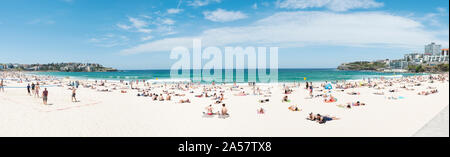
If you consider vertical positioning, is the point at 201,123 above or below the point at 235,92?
below

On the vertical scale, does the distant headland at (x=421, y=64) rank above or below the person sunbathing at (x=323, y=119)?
above

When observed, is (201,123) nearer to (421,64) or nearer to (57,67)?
(421,64)

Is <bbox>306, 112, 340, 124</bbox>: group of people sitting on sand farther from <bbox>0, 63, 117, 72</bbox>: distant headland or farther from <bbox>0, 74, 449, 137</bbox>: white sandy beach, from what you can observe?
<bbox>0, 63, 117, 72</bbox>: distant headland

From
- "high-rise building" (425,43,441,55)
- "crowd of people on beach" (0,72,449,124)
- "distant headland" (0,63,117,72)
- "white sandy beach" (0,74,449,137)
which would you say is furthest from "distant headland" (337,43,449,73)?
"distant headland" (0,63,117,72)

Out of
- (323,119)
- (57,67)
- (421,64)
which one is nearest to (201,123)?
(323,119)

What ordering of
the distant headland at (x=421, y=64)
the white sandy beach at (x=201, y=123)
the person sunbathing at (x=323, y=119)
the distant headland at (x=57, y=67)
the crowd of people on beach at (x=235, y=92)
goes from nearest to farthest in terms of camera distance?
the white sandy beach at (x=201, y=123)
the person sunbathing at (x=323, y=119)
the crowd of people on beach at (x=235, y=92)
the distant headland at (x=421, y=64)
the distant headland at (x=57, y=67)

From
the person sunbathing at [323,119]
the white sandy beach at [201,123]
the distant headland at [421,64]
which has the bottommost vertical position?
the white sandy beach at [201,123]

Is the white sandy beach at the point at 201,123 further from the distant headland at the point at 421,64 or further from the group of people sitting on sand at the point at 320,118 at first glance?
the distant headland at the point at 421,64

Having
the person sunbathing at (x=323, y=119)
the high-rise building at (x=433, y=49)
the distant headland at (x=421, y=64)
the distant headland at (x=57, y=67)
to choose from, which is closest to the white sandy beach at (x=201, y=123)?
the person sunbathing at (x=323, y=119)

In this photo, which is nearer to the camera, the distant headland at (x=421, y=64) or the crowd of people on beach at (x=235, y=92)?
the crowd of people on beach at (x=235, y=92)
